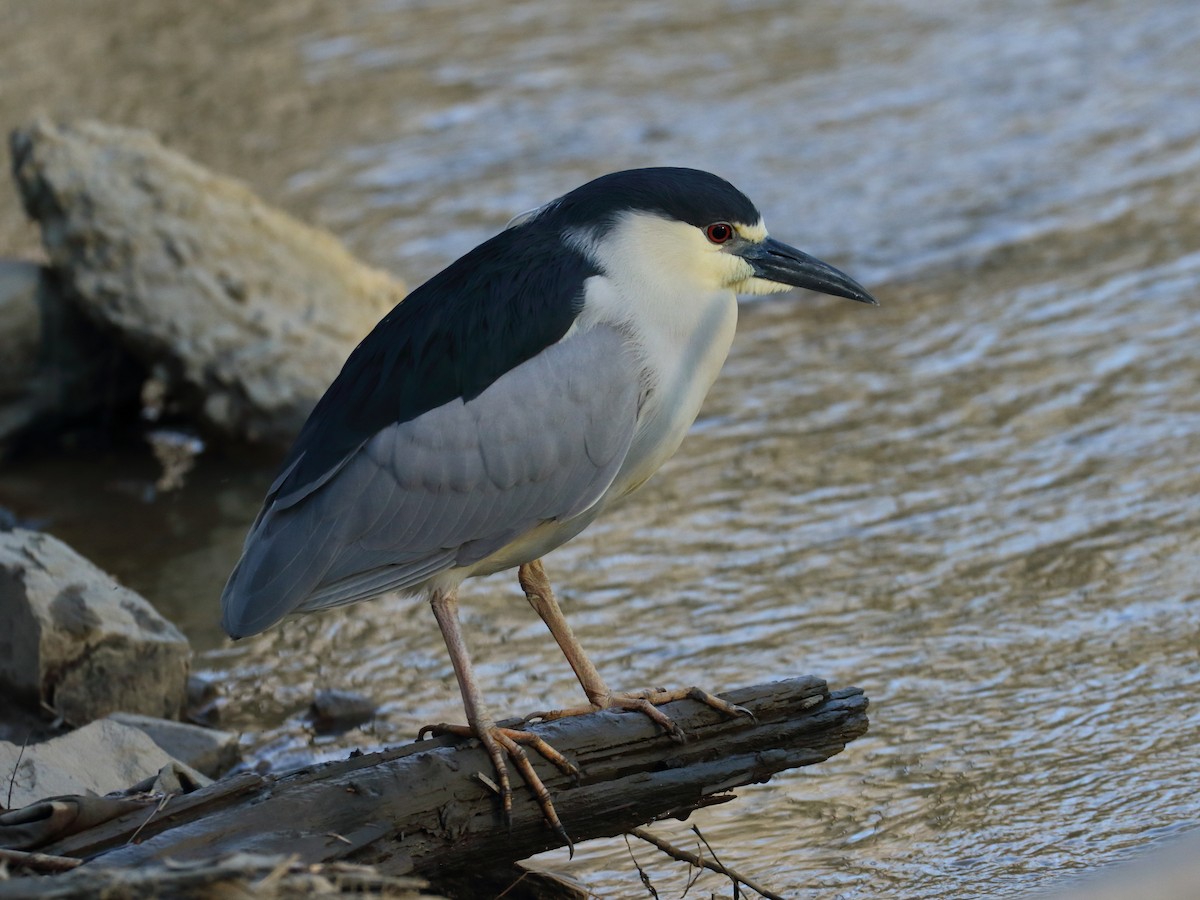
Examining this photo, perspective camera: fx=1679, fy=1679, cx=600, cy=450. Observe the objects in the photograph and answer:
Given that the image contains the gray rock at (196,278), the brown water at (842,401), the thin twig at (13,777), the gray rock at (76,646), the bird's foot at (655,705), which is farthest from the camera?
the gray rock at (196,278)

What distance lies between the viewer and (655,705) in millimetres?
4074

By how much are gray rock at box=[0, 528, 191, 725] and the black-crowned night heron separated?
3.73 feet

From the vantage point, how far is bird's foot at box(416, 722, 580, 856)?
3779 millimetres

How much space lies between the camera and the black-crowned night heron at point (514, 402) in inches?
161

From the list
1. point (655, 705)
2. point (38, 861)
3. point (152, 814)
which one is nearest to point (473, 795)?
point (655, 705)

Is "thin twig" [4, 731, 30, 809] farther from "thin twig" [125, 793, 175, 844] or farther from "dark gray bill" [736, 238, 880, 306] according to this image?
"dark gray bill" [736, 238, 880, 306]

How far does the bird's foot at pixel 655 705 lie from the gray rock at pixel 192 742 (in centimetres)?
120

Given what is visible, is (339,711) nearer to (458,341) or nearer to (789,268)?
(458,341)

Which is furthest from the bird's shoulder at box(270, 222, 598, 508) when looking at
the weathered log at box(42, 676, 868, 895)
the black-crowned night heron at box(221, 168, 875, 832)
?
the weathered log at box(42, 676, 868, 895)

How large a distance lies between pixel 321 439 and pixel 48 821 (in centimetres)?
115

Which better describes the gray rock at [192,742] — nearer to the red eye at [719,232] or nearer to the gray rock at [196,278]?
the red eye at [719,232]

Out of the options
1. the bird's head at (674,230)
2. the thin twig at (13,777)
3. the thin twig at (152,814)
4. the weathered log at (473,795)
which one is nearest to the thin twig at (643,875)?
the weathered log at (473,795)

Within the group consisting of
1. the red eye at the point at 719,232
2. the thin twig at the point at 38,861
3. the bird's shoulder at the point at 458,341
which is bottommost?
the thin twig at the point at 38,861

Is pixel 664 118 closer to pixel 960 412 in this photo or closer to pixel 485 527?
pixel 960 412
